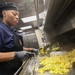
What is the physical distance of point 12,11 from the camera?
2463 millimetres

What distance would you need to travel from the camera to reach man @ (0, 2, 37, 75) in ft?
6.79

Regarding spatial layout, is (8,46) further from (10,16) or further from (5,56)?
(10,16)

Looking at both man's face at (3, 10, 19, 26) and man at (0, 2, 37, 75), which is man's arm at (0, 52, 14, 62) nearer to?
man at (0, 2, 37, 75)

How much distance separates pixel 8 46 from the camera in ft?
7.25

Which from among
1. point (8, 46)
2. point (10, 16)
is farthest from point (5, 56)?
point (10, 16)

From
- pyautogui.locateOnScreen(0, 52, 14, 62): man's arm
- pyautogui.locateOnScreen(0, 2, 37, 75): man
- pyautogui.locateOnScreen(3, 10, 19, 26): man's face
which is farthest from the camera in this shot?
pyautogui.locateOnScreen(3, 10, 19, 26): man's face

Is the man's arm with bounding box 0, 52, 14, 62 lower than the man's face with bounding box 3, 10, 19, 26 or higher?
lower

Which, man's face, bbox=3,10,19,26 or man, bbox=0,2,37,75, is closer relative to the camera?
man, bbox=0,2,37,75

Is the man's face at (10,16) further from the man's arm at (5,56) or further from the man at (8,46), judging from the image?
the man's arm at (5,56)

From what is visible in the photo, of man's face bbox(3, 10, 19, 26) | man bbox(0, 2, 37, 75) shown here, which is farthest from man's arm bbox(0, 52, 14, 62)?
man's face bbox(3, 10, 19, 26)

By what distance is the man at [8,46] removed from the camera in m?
2.07

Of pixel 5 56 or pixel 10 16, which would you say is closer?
pixel 5 56

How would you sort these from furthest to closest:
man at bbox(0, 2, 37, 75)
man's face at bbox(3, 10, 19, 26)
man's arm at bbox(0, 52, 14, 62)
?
man's face at bbox(3, 10, 19, 26) < man at bbox(0, 2, 37, 75) < man's arm at bbox(0, 52, 14, 62)

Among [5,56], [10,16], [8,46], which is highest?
[10,16]
